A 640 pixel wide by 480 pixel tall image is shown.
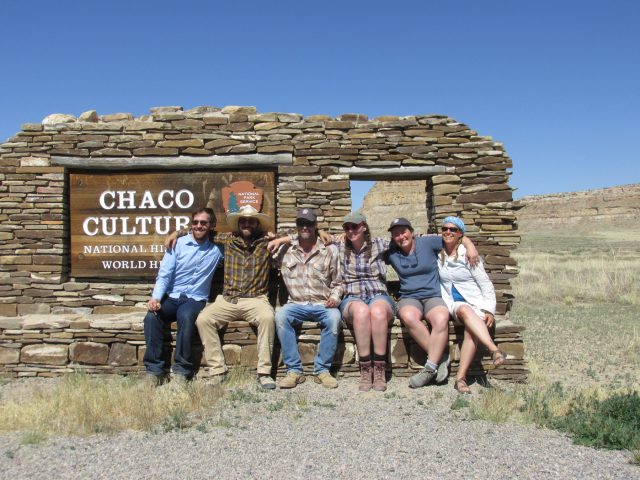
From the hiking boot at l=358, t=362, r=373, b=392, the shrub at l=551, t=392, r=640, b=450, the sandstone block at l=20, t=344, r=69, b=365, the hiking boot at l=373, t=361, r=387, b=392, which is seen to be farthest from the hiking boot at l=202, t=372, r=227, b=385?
the shrub at l=551, t=392, r=640, b=450

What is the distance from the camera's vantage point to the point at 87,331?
5.78 m

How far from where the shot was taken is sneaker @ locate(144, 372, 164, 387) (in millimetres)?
5170

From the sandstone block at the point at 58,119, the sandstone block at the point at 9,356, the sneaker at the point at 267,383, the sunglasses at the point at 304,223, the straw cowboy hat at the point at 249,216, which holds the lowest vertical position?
the sneaker at the point at 267,383

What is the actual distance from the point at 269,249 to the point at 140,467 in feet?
8.66

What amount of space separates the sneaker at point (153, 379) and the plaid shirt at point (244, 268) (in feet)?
3.34

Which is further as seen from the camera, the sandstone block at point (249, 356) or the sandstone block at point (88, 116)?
the sandstone block at point (88, 116)

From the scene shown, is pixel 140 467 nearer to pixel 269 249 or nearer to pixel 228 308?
pixel 228 308

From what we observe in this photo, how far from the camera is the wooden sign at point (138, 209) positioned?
21.1ft

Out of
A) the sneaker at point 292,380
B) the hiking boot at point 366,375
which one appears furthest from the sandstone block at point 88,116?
the hiking boot at point 366,375

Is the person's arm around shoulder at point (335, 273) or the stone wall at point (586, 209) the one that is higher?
the stone wall at point (586, 209)

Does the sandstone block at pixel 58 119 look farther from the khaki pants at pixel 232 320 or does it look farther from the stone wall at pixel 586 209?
the stone wall at pixel 586 209

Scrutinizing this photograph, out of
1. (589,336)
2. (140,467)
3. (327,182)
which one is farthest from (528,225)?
(140,467)

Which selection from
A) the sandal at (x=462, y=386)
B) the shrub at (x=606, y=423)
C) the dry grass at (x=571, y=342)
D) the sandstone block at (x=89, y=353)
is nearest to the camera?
the shrub at (x=606, y=423)

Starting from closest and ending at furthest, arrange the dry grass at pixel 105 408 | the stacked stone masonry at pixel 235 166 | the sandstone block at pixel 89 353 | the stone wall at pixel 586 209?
the dry grass at pixel 105 408, the sandstone block at pixel 89 353, the stacked stone masonry at pixel 235 166, the stone wall at pixel 586 209
